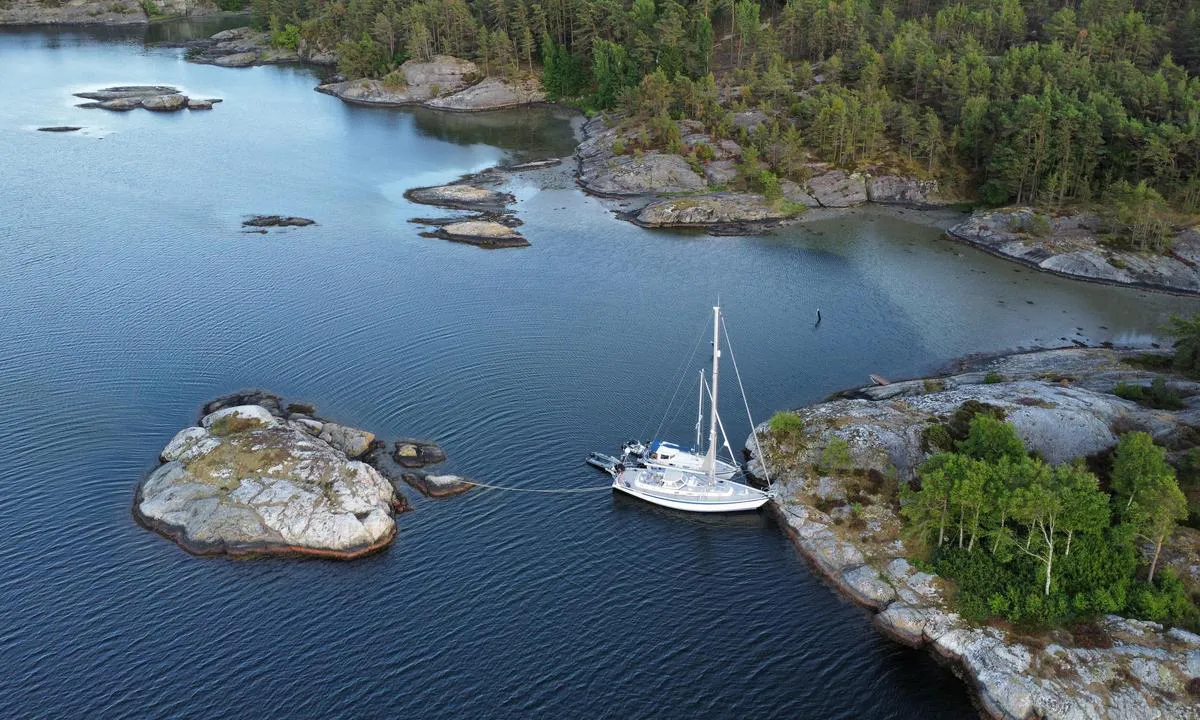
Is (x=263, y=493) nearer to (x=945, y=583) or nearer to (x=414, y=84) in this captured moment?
(x=945, y=583)

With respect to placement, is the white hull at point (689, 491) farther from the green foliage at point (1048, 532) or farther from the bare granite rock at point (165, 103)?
the bare granite rock at point (165, 103)

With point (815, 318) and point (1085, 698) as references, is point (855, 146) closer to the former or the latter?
point (815, 318)

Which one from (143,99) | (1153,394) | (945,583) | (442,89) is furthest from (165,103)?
(1153,394)

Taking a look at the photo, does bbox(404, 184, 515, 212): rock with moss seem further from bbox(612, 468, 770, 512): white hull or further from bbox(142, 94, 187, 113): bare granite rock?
bbox(142, 94, 187, 113): bare granite rock

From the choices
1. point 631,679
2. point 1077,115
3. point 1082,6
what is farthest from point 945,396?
point 1082,6

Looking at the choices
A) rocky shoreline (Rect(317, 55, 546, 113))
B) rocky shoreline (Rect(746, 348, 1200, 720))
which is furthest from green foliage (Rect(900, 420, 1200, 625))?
rocky shoreline (Rect(317, 55, 546, 113))

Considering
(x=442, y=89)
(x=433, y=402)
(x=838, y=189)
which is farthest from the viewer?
(x=442, y=89)

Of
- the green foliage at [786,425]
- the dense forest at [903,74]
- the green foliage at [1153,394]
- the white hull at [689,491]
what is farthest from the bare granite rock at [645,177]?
the white hull at [689,491]
